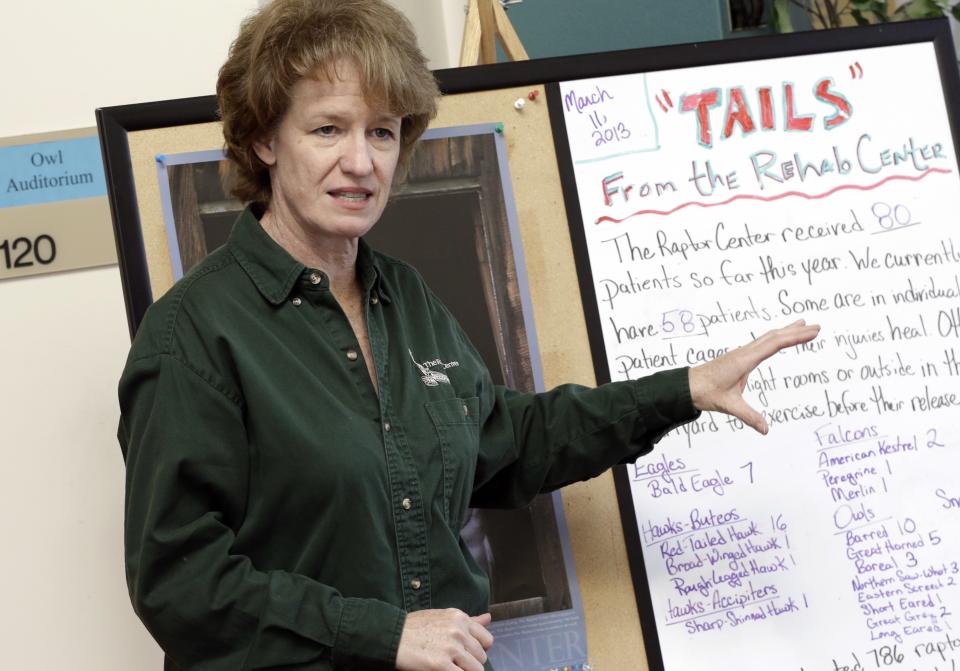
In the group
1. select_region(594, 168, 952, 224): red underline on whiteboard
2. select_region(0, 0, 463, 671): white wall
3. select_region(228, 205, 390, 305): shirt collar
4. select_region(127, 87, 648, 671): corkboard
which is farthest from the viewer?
select_region(0, 0, 463, 671): white wall

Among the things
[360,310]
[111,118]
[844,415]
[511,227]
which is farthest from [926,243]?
[111,118]

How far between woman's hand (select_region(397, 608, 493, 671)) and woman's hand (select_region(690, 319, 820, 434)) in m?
0.49

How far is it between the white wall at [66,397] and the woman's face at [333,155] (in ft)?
2.76

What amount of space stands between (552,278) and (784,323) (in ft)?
1.22

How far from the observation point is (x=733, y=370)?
5.29 feet

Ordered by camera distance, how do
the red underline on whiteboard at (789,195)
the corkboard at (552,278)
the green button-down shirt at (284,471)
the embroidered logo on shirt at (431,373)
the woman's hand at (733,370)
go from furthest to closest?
the red underline on whiteboard at (789,195) < the corkboard at (552,278) < the woman's hand at (733,370) < the embroidered logo on shirt at (431,373) < the green button-down shirt at (284,471)

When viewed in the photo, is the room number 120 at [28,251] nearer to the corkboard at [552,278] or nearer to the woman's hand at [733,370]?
the corkboard at [552,278]

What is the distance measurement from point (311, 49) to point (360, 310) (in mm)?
324

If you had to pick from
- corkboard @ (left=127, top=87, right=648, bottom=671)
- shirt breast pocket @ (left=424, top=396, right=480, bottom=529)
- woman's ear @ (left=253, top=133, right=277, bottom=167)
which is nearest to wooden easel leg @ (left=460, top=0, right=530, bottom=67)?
corkboard @ (left=127, top=87, right=648, bottom=671)

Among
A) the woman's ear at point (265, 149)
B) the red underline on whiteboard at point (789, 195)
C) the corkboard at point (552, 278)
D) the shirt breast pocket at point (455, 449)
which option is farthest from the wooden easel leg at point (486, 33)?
the shirt breast pocket at point (455, 449)

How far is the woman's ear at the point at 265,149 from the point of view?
143 cm

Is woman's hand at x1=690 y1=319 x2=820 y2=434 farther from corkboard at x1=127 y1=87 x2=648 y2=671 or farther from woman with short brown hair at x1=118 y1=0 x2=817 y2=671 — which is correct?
corkboard at x1=127 y1=87 x2=648 y2=671

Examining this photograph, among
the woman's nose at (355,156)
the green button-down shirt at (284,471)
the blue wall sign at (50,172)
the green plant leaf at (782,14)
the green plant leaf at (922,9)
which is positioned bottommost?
the green button-down shirt at (284,471)

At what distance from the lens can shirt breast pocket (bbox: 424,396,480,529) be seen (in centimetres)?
A: 141
